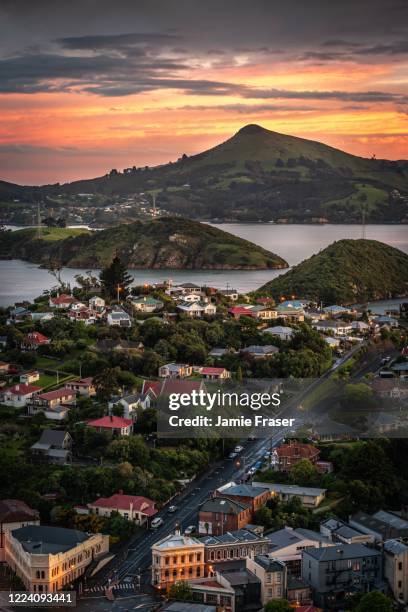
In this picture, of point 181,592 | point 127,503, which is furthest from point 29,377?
point 181,592

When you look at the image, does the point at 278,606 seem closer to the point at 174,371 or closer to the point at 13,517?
the point at 13,517

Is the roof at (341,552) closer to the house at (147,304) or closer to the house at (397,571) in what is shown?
the house at (397,571)

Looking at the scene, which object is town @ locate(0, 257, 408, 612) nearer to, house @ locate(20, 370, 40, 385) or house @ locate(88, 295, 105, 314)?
house @ locate(20, 370, 40, 385)

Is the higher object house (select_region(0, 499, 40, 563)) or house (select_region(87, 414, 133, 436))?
house (select_region(87, 414, 133, 436))

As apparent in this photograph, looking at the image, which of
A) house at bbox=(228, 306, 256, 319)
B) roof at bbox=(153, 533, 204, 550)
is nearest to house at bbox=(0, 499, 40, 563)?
roof at bbox=(153, 533, 204, 550)

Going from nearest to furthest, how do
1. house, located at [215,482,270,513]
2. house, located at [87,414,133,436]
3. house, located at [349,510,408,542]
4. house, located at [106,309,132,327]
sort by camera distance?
house, located at [349,510,408,542]
house, located at [215,482,270,513]
house, located at [87,414,133,436]
house, located at [106,309,132,327]

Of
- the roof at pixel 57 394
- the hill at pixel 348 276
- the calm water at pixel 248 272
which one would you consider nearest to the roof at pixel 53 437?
the roof at pixel 57 394

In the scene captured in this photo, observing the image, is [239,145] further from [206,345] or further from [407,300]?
[206,345]
